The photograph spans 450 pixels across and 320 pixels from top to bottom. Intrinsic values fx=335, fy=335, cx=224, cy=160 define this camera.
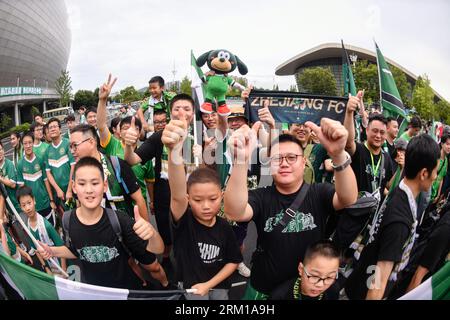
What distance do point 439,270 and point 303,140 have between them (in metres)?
2.38

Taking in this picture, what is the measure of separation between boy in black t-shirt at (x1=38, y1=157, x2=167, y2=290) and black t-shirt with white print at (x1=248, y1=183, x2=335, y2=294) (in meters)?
0.66

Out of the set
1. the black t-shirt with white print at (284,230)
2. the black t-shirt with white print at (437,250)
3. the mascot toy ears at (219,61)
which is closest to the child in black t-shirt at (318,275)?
the black t-shirt with white print at (284,230)

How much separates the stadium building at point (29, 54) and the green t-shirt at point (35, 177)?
117 ft

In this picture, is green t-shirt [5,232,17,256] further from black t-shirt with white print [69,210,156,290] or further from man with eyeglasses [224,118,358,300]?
man with eyeglasses [224,118,358,300]

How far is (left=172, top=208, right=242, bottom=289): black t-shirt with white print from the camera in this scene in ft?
6.74

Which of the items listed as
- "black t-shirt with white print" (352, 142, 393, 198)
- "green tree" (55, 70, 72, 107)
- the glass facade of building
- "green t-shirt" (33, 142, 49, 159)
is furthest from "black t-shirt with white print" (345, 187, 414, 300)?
"green tree" (55, 70, 72, 107)

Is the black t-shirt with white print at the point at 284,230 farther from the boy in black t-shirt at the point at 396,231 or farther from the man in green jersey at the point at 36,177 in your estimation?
the man in green jersey at the point at 36,177

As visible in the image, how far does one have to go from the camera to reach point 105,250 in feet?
7.06

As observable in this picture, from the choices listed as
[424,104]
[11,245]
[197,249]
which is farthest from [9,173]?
[424,104]

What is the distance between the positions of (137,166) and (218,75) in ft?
6.40

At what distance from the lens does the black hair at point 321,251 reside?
1.84 m

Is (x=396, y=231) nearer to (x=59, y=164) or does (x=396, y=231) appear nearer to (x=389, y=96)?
(x=389, y=96)

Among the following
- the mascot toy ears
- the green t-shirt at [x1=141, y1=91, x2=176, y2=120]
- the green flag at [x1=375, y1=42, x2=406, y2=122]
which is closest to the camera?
the green flag at [x1=375, y1=42, x2=406, y2=122]
